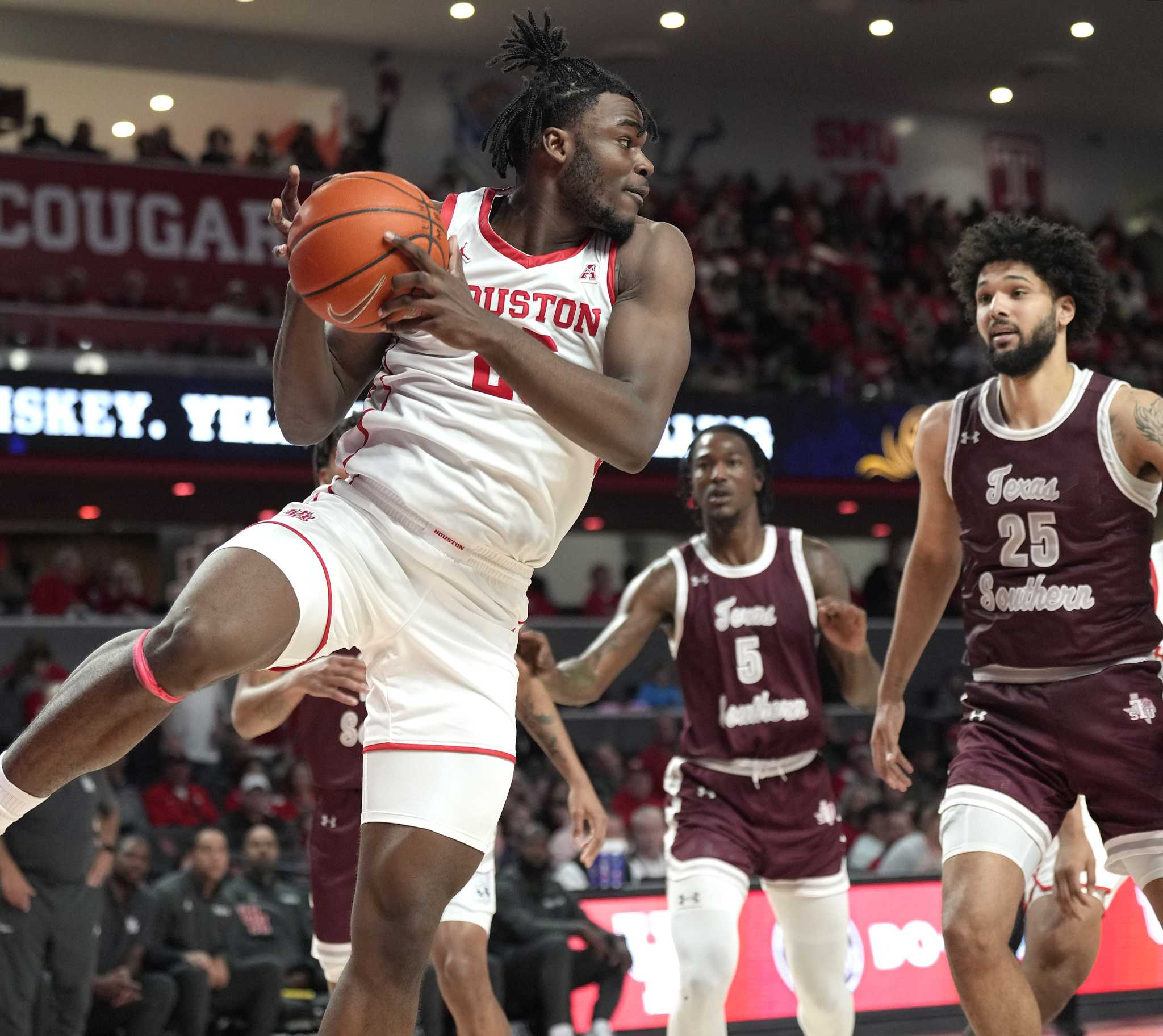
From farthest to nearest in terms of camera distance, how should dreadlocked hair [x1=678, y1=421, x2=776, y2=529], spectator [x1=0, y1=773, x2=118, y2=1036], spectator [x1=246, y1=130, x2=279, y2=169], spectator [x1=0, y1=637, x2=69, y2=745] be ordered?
spectator [x1=246, y1=130, x2=279, y2=169] < spectator [x1=0, y1=637, x2=69, y2=745] < spectator [x1=0, y1=773, x2=118, y2=1036] < dreadlocked hair [x1=678, y1=421, x2=776, y2=529]

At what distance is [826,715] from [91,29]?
1297 centimetres

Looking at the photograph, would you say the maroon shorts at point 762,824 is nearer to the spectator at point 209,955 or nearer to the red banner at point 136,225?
the spectator at point 209,955

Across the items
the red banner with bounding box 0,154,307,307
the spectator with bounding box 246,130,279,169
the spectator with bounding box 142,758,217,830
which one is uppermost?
the spectator with bounding box 246,130,279,169

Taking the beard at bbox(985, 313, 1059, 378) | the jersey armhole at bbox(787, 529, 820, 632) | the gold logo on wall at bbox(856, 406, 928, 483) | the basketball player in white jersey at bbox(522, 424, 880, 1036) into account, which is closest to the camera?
the beard at bbox(985, 313, 1059, 378)

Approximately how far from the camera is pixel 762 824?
5.27 m

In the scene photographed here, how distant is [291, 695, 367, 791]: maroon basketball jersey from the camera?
5.11 m

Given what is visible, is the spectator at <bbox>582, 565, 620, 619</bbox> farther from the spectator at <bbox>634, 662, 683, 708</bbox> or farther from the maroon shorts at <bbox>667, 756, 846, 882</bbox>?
the maroon shorts at <bbox>667, 756, 846, 882</bbox>

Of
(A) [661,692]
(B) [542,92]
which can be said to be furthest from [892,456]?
(B) [542,92]

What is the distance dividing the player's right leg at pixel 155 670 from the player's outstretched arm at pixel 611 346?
57 centimetres

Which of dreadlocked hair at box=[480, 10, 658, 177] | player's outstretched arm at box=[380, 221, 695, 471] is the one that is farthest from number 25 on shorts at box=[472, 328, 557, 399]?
dreadlocked hair at box=[480, 10, 658, 177]

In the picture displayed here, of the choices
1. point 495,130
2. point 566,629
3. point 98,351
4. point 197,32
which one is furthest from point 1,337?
point 495,130

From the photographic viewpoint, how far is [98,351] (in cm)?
1411

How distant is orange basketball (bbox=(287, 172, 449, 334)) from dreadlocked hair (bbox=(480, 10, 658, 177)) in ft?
1.79

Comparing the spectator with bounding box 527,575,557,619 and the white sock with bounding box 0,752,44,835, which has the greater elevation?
the spectator with bounding box 527,575,557,619
